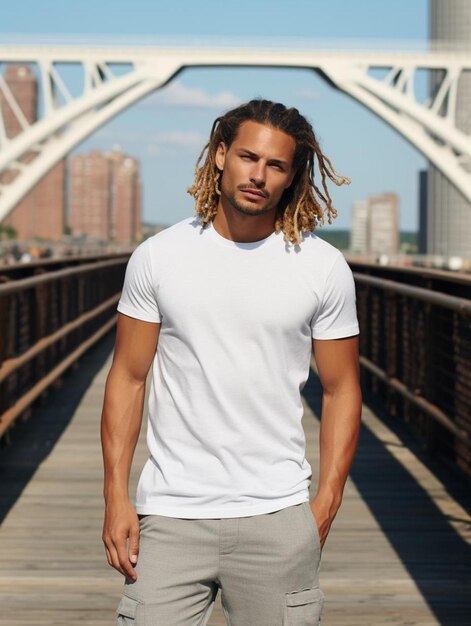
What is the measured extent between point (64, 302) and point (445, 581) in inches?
332

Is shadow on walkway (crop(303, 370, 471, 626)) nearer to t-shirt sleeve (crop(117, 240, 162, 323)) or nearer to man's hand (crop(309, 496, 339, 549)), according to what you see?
man's hand (crop(309, 496, 339, 549))

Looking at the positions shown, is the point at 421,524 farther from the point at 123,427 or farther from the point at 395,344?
the point at 123,427

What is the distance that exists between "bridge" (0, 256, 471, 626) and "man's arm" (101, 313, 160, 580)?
2.27 metres

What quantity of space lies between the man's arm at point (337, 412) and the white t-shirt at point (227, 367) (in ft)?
0.26

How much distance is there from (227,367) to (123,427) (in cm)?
34

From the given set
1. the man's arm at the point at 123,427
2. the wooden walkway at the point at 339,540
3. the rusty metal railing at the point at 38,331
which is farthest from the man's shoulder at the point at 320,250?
the rusty metal railing at the point at 38,331

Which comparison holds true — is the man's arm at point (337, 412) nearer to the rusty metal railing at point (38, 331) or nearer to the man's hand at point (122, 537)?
the man's hand at point (122, 537)

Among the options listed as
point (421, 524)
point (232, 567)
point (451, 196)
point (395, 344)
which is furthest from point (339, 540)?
point (451, 196)

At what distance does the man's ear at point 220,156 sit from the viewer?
3.18 metres

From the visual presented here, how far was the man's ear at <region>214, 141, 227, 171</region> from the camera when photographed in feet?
10.4

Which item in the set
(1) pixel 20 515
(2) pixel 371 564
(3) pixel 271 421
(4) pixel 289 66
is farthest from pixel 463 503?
(4) pixel 289 66

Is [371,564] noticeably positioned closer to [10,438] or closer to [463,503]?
[463,503]

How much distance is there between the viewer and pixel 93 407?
11.8m

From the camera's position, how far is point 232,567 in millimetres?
2986
